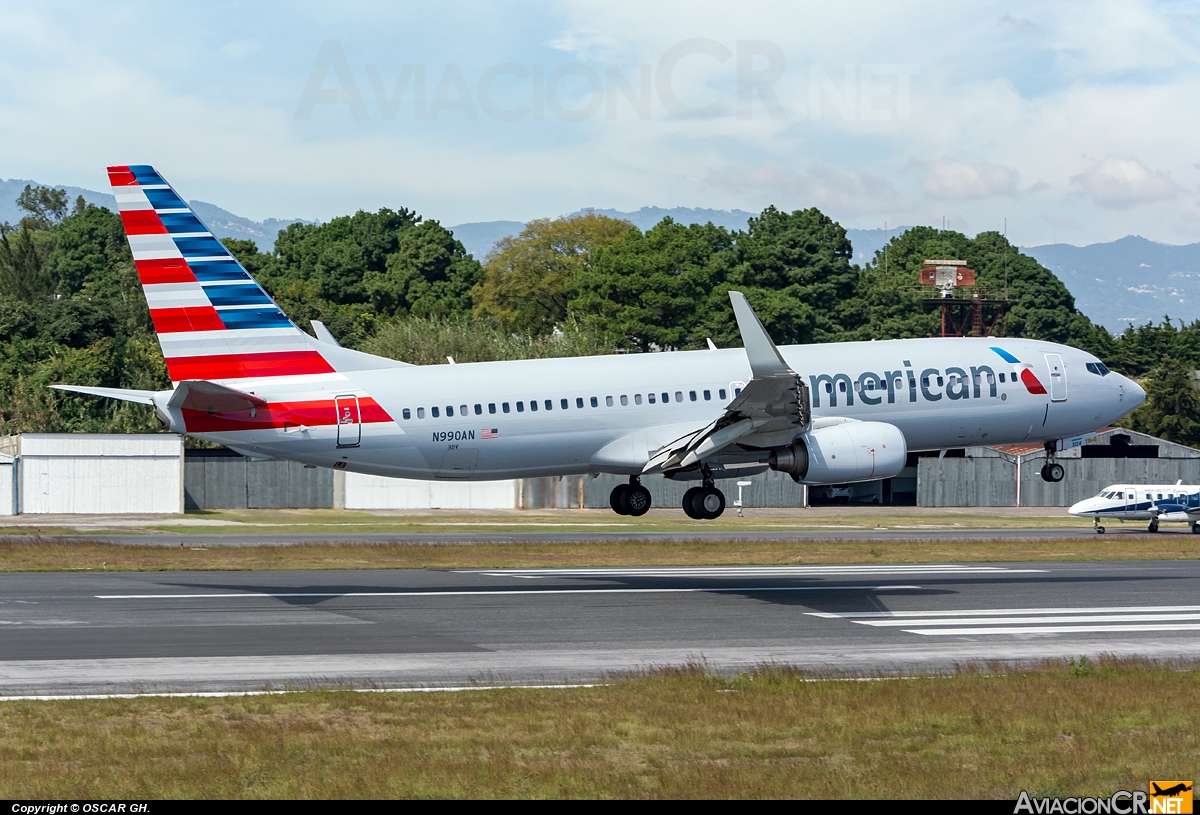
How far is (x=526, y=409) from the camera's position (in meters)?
36.8

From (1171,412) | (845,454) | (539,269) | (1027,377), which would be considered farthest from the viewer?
(539,269)

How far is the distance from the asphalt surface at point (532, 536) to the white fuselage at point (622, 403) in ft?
63.5

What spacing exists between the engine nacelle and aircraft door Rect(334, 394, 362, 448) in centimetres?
1116

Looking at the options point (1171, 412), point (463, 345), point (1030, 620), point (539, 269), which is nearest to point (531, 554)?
point (1030, 620)

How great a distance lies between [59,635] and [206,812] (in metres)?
16.1

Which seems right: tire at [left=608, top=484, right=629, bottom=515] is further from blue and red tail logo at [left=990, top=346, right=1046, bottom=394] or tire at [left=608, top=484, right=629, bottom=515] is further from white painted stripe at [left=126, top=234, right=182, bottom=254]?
white painted stripe at [left=126, top=234, right=182, bottom=254]

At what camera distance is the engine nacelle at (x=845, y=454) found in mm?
35531

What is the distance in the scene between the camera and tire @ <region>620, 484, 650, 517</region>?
39.7 meters

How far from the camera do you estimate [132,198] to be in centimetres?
3472

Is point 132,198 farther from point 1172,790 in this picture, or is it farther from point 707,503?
point 1172,790

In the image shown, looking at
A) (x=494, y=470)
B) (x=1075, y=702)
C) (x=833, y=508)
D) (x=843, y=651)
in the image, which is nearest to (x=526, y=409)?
(x=494, y=470)

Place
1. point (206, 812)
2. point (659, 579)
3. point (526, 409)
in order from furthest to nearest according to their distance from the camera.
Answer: point (659, 579), point (526, 409), point (206, 812)

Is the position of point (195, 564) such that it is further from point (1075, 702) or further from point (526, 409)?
point (1075, 702)

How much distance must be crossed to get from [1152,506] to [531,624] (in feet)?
203
